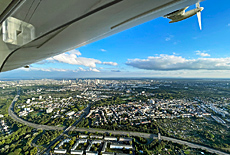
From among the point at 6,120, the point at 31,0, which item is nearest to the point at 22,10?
the point at 31,0

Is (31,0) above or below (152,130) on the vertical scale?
above

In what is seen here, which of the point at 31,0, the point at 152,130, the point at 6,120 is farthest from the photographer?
the point at 6,120

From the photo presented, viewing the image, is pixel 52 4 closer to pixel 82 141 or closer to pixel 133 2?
pixel 133 2

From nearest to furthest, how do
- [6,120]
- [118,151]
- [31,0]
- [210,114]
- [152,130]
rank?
[31,0], [118,151], [152,130], [6,120], [210,114]

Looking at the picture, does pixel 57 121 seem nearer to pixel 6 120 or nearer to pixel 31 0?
pixel 6 120

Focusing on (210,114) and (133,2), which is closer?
(133,2)

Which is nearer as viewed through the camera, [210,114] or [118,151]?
[118,151]

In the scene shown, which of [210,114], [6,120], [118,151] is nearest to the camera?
[118,151]

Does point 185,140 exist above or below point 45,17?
below

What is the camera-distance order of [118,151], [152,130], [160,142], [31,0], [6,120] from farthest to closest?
[6,120] → [152,130] → [160,142] → [118,151] → [31,0]
